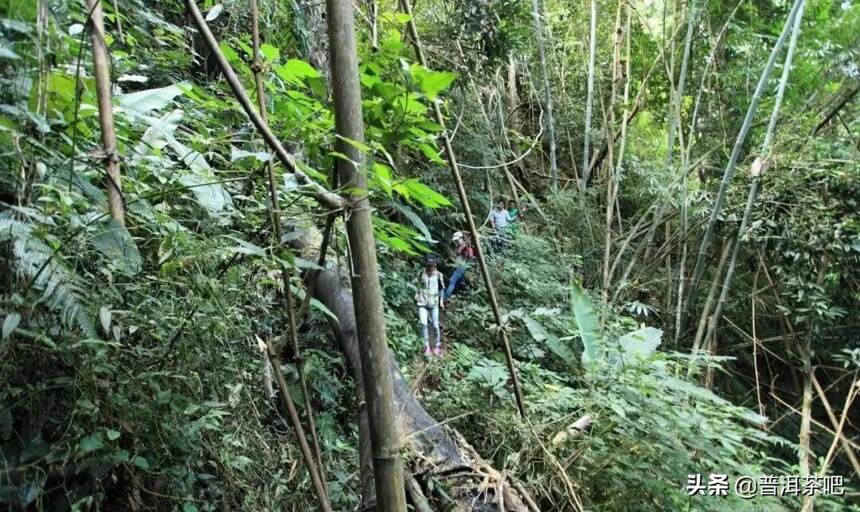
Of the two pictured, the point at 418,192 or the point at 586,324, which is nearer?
the point at 418,192

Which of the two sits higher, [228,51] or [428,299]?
[228,51]

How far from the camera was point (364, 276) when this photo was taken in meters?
1.03

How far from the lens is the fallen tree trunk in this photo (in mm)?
1852

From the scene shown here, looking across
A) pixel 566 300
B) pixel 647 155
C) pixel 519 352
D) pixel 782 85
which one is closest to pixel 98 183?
pixel 519 352

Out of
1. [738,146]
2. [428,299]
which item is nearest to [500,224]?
[428,299]

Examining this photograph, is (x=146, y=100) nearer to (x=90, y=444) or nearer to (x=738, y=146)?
(x=90, y=444)

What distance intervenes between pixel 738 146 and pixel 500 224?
3.36m

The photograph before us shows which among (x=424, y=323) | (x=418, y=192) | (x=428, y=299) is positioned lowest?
(x=424, y=323)

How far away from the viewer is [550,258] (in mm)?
7016

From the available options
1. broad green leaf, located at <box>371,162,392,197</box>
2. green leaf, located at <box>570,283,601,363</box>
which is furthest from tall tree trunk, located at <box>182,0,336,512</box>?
green leaf, located at <box>570,283,601,363</box>

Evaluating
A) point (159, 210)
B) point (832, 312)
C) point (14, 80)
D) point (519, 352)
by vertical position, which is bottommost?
point (519, 352)

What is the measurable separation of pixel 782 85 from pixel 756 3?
2531mm

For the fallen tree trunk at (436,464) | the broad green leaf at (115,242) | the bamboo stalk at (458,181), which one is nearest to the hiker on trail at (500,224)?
the fallen tree trunk at (436,464)

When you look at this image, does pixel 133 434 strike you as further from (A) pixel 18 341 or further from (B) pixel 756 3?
(B) pixel 756 3
